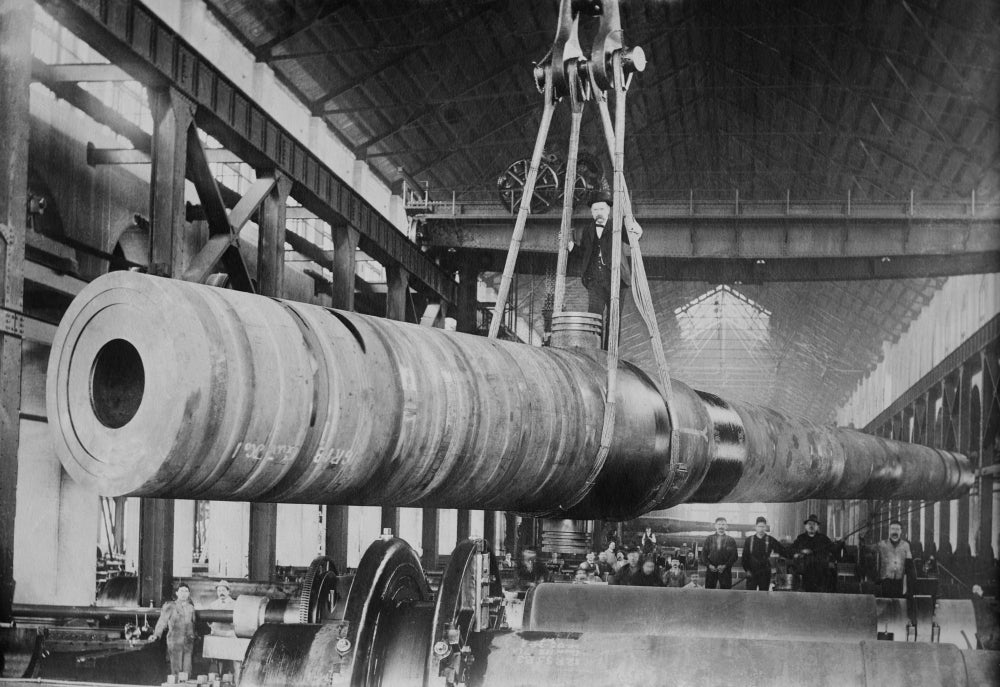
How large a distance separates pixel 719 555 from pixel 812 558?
41.8 inches

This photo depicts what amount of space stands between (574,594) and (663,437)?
183 centimetres

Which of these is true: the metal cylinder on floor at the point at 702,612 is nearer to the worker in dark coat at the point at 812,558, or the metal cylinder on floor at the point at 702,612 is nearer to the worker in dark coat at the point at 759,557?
the worker in dark coat at the point at 759,557

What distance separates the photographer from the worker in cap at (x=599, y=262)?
5660mm

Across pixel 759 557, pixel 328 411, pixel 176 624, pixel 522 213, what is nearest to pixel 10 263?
pixel 522 213

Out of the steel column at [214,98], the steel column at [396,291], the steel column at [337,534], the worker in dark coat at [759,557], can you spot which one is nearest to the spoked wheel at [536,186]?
the steel column at [396,291]

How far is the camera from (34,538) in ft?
41.4

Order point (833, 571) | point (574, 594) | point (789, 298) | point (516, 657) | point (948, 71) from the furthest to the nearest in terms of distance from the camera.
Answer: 1. point (789, 298)
2. point (948, 71)
3. point (833, 571)
4. point (574, 594)
5. point (516, 657)

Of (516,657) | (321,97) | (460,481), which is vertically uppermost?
(321,97)

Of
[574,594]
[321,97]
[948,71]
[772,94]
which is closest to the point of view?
[574,594]

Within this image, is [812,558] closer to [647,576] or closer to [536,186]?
[647,576]

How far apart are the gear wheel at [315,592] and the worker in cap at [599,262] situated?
198 cm

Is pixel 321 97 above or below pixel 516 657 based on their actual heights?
above

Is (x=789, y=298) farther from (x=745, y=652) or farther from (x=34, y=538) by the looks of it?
(x=745, y=652)

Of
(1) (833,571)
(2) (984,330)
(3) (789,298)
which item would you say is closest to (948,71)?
(2) (984,330)
